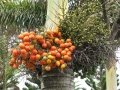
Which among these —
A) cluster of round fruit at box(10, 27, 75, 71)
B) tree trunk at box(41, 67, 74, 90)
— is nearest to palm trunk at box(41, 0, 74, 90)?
tree trunk at box(41, 67, 74, 90)

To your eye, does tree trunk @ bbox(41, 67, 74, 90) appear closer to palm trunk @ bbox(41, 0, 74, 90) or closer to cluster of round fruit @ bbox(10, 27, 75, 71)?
palm trunk @ bbox(41, 0, 74, 90)

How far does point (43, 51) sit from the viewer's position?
287 centimetres

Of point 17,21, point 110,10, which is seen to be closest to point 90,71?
point 110,10

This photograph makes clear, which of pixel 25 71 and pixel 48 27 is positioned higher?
pixel 48 27

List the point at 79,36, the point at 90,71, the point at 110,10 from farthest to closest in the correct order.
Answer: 1. the point at 110,10
2. the point at 90,71
3. the point at 79,36

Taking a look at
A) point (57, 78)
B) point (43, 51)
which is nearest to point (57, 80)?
point (57, 78)

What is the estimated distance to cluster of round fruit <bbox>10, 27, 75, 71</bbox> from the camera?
279 cm

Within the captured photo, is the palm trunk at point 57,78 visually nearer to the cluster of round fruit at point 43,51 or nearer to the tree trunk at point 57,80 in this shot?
the tree trunk at point 57,80

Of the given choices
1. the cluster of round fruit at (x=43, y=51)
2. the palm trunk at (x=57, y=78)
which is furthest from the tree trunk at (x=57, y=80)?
the cluster of round fruit at (x=43, y=51)

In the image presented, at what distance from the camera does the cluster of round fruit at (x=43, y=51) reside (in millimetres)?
2789

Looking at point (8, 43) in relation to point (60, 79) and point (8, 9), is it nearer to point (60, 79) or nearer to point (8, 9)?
point (60, 79)

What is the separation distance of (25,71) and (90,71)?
80 cm

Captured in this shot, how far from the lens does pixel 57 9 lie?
3.31m

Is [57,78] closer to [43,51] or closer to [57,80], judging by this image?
[57,80]
